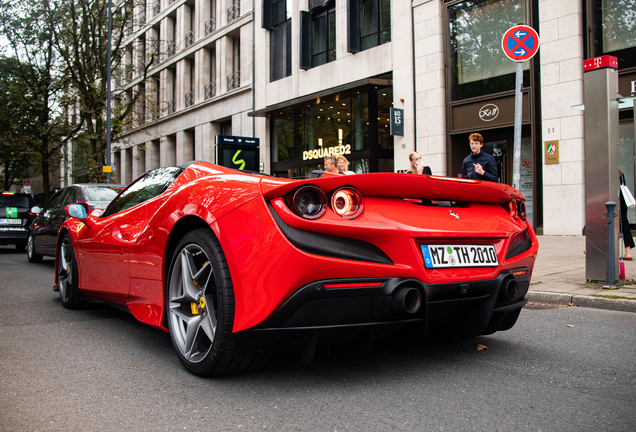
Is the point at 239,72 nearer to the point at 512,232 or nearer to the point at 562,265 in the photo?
the point at 562,265

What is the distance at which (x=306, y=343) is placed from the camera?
8.54 feet

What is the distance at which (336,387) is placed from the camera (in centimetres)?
285

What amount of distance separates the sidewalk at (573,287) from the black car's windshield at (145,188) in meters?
4.12

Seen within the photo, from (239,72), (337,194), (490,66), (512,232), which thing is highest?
(239,72)

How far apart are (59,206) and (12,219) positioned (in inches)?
212

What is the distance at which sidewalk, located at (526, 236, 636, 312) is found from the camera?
5.41m

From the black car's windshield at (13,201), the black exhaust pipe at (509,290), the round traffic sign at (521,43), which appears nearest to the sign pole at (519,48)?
the round traffic sign at (521,43)

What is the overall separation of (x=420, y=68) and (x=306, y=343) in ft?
52.0

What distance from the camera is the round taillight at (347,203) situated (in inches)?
104

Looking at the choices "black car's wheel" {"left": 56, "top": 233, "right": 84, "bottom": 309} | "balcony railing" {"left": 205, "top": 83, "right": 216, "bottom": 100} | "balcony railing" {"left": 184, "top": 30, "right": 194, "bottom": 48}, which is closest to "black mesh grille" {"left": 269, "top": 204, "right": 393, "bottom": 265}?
"black car's wheel" {"left": 56, "top": 233, "right": 84, "bottom": 309}

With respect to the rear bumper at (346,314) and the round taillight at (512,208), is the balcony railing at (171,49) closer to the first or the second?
the round taillight at (512,208)

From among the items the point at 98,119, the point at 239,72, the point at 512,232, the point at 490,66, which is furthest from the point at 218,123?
the point at 512,232

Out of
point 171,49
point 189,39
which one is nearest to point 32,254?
point 189,39

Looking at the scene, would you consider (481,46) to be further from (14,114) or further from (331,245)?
(14,114)
